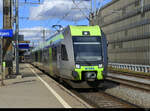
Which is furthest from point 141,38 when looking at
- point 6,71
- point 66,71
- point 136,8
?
point 66,71

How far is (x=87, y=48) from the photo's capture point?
37.8 ft

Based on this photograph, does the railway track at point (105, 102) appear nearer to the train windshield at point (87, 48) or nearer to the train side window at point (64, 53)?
the train windshield at point (87, 48)

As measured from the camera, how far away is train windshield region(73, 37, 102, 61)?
11305 mm

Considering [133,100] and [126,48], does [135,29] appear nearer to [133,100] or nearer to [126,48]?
[126,48]

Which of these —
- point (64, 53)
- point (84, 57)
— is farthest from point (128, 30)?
point (84, 57)

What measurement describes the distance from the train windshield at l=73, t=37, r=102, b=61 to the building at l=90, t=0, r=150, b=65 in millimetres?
23352

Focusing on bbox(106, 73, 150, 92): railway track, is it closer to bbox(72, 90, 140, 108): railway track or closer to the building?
bbox(72, 90, 140, 108): railway track

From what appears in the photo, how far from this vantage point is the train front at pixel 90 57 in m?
11.1

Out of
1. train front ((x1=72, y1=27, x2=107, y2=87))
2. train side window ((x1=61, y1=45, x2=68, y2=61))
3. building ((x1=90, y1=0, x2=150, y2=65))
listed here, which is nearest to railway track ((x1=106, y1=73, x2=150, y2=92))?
train front ((x1=72, y1=27, x2=107, y2=87))

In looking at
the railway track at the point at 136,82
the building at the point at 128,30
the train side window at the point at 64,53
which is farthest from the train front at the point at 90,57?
the building at the point at 128,30

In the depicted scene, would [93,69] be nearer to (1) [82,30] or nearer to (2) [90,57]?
(2) [90,57]

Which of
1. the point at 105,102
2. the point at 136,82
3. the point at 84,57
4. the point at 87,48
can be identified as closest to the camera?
the point at 105,102

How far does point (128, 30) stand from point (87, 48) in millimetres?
33928

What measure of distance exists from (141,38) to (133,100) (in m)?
30.3
